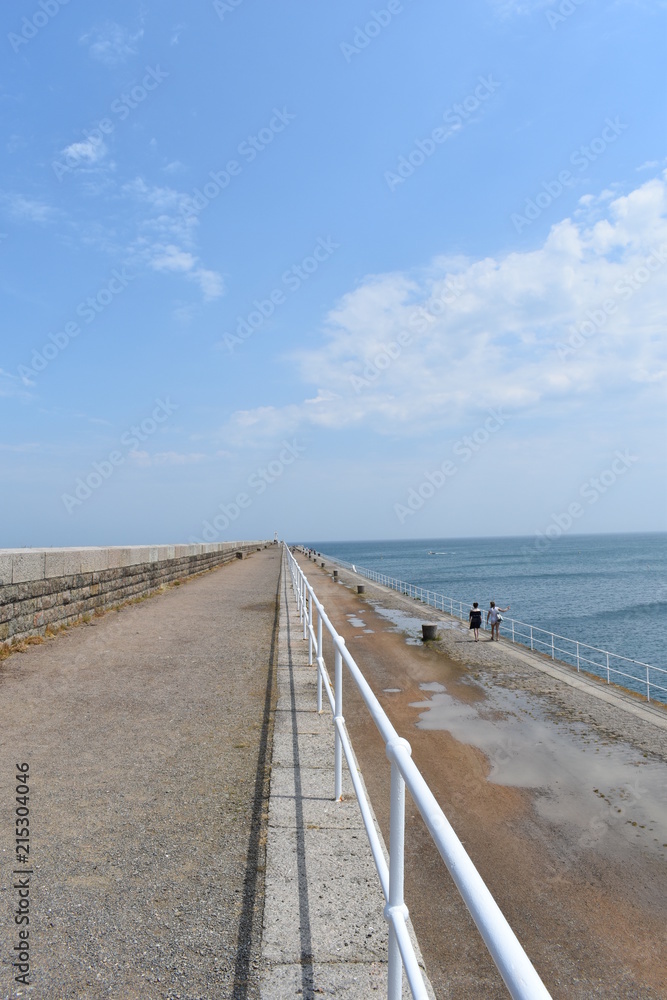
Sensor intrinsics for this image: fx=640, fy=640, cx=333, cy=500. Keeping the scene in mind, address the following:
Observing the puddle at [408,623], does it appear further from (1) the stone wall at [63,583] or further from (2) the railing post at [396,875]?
(2) the railing post at [396,875]

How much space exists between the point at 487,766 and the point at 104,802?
403 centimetres

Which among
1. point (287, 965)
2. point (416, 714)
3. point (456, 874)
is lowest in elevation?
point (416, 714)

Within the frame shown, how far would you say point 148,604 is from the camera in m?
14.8

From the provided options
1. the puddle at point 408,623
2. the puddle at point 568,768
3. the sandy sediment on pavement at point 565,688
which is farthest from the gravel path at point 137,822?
the puddle at point 408,623

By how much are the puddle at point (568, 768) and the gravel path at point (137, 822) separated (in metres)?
2.53

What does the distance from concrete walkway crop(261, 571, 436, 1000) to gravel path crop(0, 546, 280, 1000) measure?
0.32 ft

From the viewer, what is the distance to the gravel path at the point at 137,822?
2.63m

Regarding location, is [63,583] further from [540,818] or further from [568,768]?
[540,818]

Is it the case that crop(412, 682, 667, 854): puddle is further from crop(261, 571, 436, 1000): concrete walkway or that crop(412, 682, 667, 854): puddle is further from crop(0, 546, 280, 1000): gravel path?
crop(0, 546, 280, 1000): gravel path

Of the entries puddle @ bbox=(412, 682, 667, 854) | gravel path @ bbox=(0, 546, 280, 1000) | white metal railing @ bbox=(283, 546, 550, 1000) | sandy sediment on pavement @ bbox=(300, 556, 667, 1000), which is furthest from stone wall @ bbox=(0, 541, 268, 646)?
white metal railing @ bbox=(283, 546, 550, 1000)

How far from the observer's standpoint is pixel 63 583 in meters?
10.1

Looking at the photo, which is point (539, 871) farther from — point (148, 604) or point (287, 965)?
point (148, 604)

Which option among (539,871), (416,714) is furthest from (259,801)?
(416,714)

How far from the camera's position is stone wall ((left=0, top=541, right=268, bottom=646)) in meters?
8.17
